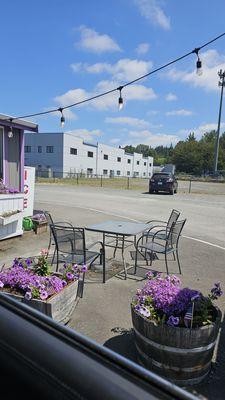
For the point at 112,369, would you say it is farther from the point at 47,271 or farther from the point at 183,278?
the point at 183,278

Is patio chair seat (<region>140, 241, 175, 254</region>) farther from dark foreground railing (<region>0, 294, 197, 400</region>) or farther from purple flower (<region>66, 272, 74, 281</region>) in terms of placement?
dark foreground railing (<region>0, 294, 197, 400</region>)

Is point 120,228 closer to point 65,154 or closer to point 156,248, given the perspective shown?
point 156,248

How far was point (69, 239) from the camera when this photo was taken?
5133 millimetres

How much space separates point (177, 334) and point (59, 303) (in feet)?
3.99

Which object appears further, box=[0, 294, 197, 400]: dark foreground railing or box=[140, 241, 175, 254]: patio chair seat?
box=[140, 241, 175, 254]: patio chair seat

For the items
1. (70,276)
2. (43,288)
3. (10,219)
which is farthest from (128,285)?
(10,219)

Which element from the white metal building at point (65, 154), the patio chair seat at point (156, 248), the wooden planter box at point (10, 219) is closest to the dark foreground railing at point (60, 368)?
the patio chair seat at point (156, 248)

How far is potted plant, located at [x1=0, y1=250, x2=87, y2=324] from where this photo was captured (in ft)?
10.9

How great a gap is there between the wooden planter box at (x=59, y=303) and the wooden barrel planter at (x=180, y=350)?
880mm

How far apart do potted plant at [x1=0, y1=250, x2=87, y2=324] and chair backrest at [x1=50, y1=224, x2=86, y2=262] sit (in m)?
1.16

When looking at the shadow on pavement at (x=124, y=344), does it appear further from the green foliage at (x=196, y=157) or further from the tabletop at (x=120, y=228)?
the green foliage at (x=196, y=157)

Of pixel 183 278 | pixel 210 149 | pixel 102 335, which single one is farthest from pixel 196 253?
pixel 210 149

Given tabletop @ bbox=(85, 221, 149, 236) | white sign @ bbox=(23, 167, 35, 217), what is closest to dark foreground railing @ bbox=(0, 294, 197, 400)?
tabletop @ bbox=(85, 221, 149, 236)

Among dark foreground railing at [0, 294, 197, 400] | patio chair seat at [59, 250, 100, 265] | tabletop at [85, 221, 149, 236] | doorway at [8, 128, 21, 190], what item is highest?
doorway at [8, 128, 21, 190]
